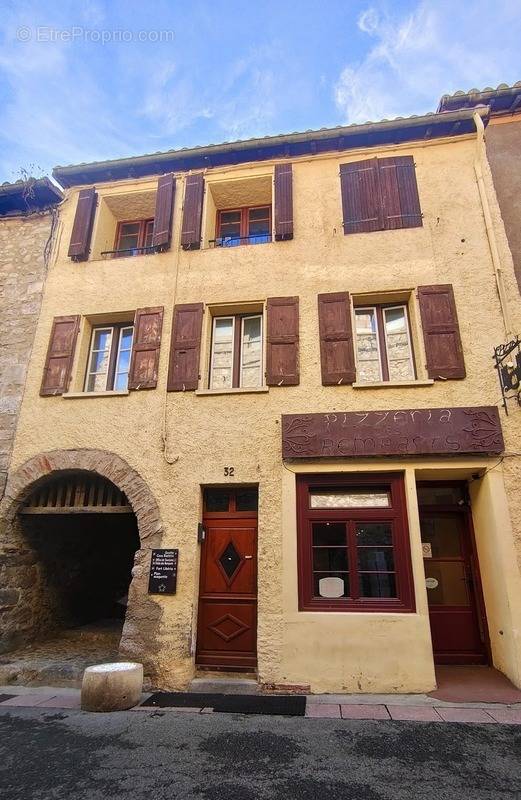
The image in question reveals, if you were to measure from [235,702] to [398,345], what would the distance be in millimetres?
5272

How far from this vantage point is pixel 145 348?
6.87m

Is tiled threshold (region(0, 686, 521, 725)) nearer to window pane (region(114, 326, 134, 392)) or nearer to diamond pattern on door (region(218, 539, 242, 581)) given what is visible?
diamond pattern on door (region(218, 539, 242, 581))

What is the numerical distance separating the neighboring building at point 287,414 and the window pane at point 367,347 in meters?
0.03

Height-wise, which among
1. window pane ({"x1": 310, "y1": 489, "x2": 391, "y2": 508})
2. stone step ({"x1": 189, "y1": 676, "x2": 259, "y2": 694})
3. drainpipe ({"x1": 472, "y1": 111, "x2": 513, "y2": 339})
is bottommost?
stone step ({"x1": 189, "y1": 676, "x2": 259, "y2": 694})

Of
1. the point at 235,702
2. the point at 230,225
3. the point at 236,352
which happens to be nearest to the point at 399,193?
the point at 230,225

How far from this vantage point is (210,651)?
223 inches

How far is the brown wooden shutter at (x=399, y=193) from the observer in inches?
278

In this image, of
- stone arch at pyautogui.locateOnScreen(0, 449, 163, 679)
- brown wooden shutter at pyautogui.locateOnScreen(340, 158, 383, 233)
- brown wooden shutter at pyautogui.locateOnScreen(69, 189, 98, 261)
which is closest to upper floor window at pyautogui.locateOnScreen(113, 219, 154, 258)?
brown wooden shutter at pyautogui.locateOnScreen(69, 189, 98, 261)

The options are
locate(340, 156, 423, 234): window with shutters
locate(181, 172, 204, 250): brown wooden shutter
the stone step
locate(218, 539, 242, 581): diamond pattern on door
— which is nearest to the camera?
the stone step

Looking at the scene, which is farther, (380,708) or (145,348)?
(145,348)

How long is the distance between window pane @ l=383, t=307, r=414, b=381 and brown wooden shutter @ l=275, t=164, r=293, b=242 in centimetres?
220

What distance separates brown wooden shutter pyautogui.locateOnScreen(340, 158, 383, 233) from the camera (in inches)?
281

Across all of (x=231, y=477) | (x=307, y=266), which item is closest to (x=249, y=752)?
(x=231, y=477)

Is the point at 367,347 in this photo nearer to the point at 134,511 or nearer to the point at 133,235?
the point at 134,511
